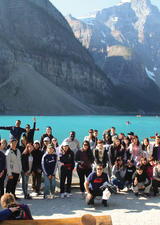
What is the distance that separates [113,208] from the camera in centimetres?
816

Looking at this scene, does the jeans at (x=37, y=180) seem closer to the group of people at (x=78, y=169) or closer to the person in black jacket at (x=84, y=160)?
the group of people at (x=78, y=169)

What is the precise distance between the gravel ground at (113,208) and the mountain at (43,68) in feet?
282

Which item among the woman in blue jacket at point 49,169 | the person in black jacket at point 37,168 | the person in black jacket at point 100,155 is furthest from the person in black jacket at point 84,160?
the person in black jacket at point 37,168

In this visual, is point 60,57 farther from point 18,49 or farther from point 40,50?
point 18,49

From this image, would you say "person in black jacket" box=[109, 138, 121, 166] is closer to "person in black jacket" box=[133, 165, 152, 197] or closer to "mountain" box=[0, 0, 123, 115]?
"person in black jacket" box=[133, 165, 152, 197]

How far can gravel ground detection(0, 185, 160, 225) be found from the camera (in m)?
7.27

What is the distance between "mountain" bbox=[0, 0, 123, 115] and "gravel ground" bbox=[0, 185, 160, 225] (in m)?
85.9

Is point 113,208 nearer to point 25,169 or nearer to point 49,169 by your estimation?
point 49,169

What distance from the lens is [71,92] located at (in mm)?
128125

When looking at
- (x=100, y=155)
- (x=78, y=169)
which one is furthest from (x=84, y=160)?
(x=100, y=155)

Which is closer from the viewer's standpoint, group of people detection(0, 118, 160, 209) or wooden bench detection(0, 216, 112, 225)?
wooden bench detection(0, 216, 112, 225)

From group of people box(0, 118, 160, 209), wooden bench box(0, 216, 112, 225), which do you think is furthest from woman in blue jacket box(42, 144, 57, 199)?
wooden bench box(0, 216, 112, 225)

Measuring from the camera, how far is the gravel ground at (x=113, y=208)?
7268 mm

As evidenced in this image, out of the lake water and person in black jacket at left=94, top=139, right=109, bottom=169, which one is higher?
person in black jacket at left=94, top=139, right=109, bottom=169
